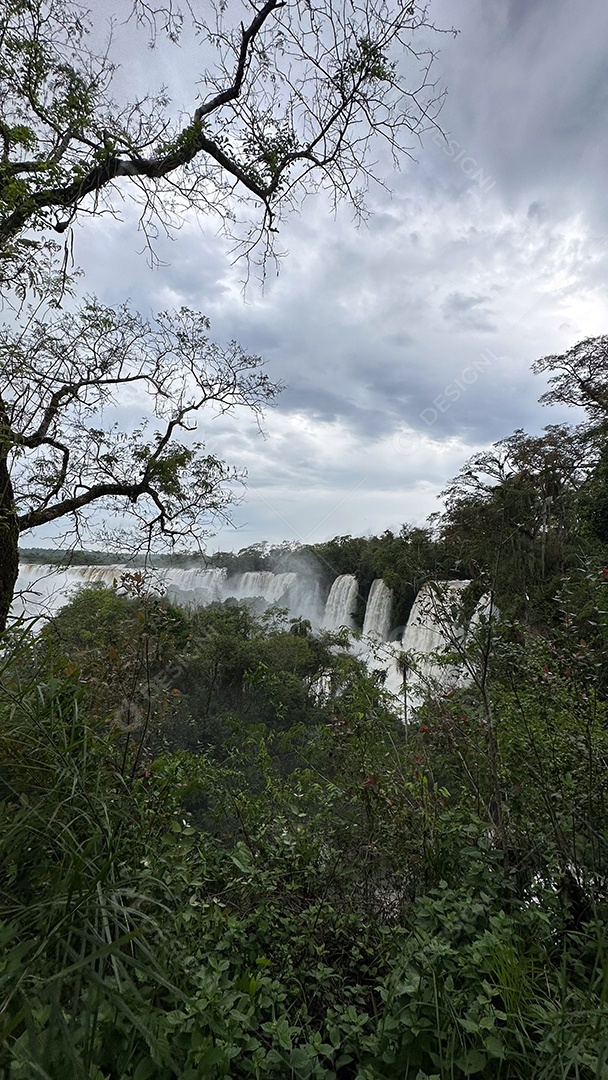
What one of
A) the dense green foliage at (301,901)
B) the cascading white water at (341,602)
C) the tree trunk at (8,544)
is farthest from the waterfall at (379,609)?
the dense green foliage at (301,901)

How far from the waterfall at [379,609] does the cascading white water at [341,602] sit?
1050 mm

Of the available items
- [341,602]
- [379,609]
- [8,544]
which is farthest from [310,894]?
[341,602]

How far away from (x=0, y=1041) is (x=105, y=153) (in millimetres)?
3211

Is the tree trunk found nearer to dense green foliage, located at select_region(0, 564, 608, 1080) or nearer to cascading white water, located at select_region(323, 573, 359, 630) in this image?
dense green foliage, located at select_region(0, 564, 608, 1080)

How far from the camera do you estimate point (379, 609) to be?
47.1 feet

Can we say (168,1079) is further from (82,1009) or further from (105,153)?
(105,153)

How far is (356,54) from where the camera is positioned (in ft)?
8.37

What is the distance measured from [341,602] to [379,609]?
193cm

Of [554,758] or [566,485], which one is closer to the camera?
[554,758]

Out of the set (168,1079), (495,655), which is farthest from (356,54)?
(168,1079)

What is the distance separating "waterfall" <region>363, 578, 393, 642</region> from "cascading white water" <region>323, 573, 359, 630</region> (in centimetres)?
105

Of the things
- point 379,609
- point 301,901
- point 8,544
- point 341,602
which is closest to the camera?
point 301,901

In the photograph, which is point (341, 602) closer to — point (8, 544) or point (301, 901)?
point (8, 544)

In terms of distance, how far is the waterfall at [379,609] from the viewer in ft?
46.3
